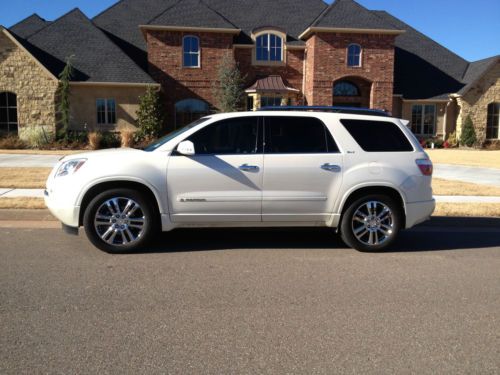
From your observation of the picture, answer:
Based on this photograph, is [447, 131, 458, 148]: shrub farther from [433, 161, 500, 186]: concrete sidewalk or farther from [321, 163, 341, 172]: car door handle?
[321, 163, 341, 172]: car door handle

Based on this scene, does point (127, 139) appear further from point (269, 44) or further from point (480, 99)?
point (480, 99)

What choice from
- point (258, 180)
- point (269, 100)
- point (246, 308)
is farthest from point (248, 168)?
point (269, 100)

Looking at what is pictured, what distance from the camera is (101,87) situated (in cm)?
2477

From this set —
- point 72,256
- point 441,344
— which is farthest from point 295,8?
point 441,344

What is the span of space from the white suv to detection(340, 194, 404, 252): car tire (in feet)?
0.04

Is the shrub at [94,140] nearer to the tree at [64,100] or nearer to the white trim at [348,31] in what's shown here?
the tree at [64,100]

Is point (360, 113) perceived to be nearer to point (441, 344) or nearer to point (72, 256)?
point (441, 344)

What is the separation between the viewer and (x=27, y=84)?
2403cm

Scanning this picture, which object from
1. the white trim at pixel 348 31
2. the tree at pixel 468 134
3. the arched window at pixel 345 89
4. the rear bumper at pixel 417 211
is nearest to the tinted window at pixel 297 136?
the rear bumper at pixel 417 211

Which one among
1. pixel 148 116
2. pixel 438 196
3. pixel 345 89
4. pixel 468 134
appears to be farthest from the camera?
pixel 345 89

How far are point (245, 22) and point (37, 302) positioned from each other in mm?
26952

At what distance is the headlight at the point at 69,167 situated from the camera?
6.23m

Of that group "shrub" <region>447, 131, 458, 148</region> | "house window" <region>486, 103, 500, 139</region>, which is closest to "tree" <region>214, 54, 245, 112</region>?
"shrub" <region>447, 131, 458, 148</region>

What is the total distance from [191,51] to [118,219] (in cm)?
2224
